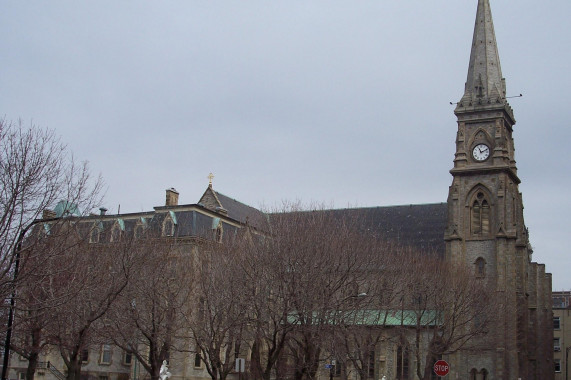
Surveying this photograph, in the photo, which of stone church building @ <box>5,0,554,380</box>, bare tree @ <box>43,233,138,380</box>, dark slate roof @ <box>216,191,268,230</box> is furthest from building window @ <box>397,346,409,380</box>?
bare tree @ <box>43,233,138,380</box>

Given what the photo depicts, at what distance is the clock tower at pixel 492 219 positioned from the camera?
67.0m

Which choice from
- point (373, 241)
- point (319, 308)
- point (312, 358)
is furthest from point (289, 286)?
point (373, 241)

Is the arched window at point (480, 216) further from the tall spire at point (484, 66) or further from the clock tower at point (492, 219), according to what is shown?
the tall spire at point (484, 66)

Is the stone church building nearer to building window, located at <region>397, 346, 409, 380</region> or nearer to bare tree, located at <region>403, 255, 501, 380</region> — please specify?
building window, located at <region>397, 346, 409, 380</region>

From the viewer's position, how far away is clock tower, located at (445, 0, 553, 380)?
6700 centimetres

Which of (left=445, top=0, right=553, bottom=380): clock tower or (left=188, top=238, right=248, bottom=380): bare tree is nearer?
(left=188, top=238, right=248, bottom=380): bare tree

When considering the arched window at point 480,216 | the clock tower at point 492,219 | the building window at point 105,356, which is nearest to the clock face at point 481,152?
the clock tower at point 492,219

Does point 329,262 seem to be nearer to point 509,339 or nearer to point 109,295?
point 109,295

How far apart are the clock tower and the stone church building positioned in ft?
0.31

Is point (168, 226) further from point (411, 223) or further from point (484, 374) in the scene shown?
point (484, 374)

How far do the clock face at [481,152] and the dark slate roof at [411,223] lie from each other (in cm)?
731

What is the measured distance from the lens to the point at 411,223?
79.1 meters

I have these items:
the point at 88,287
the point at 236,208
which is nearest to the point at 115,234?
the point at 236,208

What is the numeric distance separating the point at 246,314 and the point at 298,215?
7.29 m
